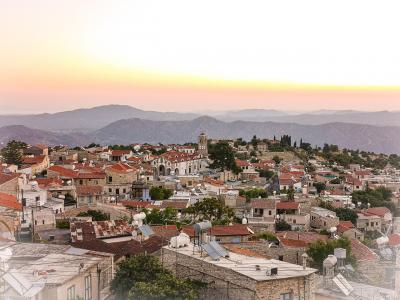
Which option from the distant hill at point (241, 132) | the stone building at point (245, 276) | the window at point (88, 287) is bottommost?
the distant hill at point (241, 132)

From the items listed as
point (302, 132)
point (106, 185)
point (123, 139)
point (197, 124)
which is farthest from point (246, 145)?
point (302, 132)

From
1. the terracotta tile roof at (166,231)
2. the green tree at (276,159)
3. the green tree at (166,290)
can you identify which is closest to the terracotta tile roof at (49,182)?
the terracotta tile roof at (166,231)

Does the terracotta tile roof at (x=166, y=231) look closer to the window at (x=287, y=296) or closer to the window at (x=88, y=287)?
the window at (x=88, y=287)

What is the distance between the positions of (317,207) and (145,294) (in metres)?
11.9

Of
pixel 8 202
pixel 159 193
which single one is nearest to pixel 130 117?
pixel 159 193

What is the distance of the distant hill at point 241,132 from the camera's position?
55.4 meters

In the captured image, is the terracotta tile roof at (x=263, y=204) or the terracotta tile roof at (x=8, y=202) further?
the terracotta tile roof at (x=263, y=204)

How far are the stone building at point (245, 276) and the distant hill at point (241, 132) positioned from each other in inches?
1644

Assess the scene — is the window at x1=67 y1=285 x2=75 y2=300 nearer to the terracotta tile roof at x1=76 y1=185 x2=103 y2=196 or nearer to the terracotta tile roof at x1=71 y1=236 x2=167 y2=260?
the terracotta tile roof at x1=71 y1=236 x2=167 y2=260

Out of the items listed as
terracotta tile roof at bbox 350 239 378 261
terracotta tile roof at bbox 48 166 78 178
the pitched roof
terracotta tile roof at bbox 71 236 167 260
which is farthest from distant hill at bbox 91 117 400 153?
terracotta tile roof at bbox 71 236 167 260

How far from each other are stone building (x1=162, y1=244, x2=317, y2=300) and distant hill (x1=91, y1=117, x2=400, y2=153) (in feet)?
137

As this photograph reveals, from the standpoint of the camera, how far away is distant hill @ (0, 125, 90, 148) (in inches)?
1136

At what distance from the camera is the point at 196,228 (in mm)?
5066

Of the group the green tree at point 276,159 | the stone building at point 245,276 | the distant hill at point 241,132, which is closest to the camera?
the stone building at point 245,276
